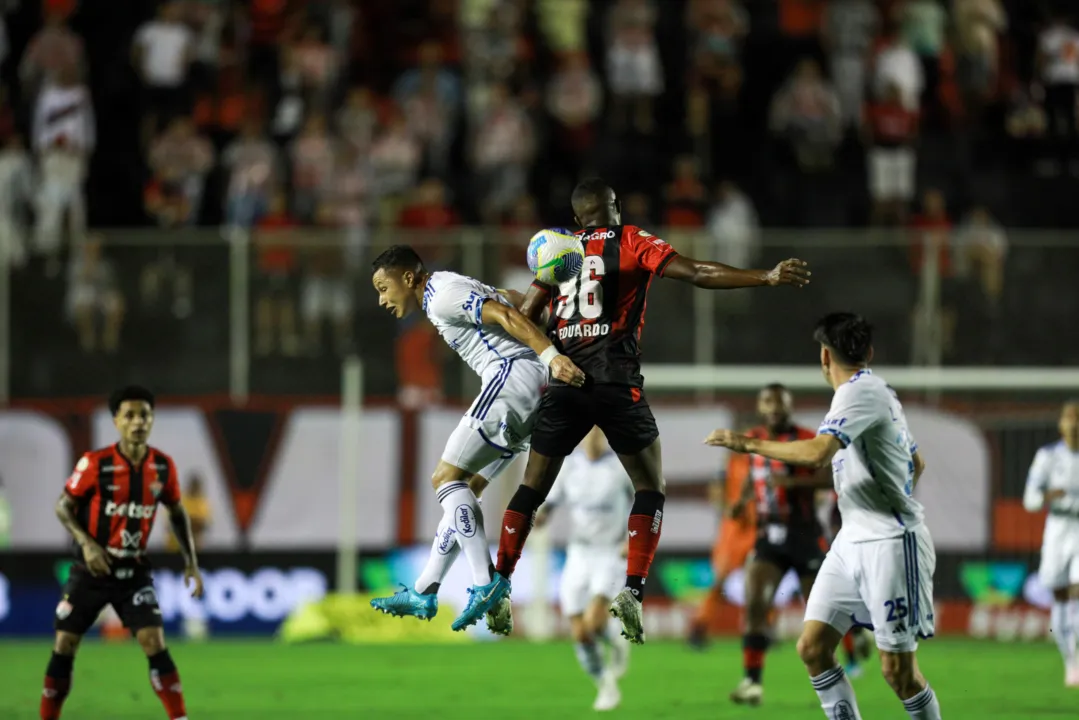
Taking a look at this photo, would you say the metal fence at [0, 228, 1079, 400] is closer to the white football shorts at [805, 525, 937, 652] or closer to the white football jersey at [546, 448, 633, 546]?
the white football jersey at [546, 448, 633, 546]

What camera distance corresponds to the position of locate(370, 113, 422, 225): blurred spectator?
22156mm

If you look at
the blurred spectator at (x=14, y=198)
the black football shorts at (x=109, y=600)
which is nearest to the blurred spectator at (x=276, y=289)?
the blurred spectator at (x=14, y=198)

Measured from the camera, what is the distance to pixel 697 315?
20812 millimetres

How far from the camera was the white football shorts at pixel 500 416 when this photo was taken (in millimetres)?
10617

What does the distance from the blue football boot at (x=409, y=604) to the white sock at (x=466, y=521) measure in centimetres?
33

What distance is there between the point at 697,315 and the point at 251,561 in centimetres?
644

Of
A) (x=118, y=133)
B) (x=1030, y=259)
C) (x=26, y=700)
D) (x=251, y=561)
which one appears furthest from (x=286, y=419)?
(x=1030, y=259)

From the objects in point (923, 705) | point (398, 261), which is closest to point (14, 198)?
point (398, 261)

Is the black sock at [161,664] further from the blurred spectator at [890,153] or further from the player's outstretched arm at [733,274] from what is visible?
the blurred spectator at [890,153]

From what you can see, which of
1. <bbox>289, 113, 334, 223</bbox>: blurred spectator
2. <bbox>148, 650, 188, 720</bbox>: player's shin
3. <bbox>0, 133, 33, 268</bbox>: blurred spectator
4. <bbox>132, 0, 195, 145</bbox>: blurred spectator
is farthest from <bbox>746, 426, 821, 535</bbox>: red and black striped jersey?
<bbox>132, 0, 195, 145</bbox>: blurred spectator

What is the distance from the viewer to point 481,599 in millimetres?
10367

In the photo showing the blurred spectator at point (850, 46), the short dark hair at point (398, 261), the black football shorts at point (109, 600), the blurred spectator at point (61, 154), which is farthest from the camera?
the blurred spectator at point (850, 46)

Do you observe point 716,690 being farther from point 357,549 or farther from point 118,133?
point 118,133

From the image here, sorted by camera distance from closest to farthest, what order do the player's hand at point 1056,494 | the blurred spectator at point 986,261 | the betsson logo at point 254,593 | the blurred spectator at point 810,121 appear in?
1. the player's hand at point 1056,494
2. the blurred spectator at point 986,261
3. the betsson logo at point 254,593
4. the blurred spectator at point 810,121
